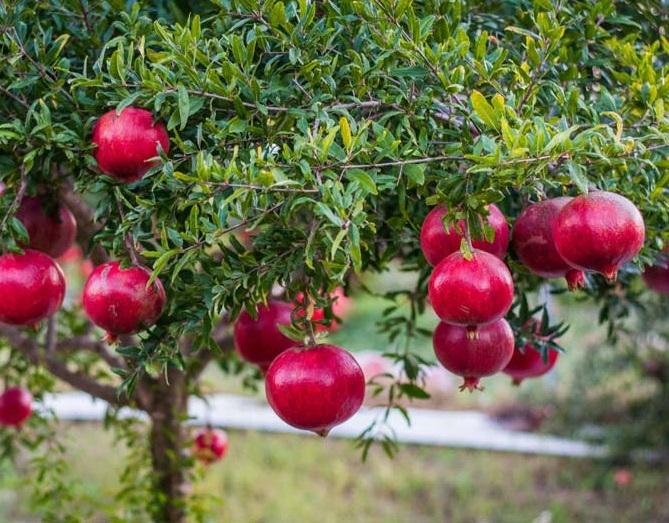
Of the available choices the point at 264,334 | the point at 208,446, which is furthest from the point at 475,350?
the point at 208,446

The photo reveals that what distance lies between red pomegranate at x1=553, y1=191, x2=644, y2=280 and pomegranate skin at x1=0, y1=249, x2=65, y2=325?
2.47ft

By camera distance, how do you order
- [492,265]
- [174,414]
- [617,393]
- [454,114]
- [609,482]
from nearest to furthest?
[492,265]
[454,114]
[174,414]
[609,482]
[617,393]

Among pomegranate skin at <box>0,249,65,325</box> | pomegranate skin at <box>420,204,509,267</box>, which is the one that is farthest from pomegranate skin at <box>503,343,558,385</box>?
pomegranate skin at <box>0,249,65,325</box>

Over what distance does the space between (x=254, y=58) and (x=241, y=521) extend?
3.25 m

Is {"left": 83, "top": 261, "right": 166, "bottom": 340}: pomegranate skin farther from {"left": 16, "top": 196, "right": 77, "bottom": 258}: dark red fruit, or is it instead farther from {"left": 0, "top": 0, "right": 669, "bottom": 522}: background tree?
{"left": 16, "top": 196, "right": 77, "bottom": 258}: dark red fruit

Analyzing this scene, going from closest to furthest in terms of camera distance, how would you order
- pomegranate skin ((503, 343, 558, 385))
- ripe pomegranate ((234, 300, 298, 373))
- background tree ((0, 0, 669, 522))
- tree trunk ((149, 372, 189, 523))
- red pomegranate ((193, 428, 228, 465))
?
background tree ((0, 0, 669, 522))
ripe pomegranate ((234, 300, 298, 373))
pomegranate skin ((503, 343, 558, 385))
tree trunk ((149, 372, 189, 523))
red pomegranate ((193, 428, 228, 465))

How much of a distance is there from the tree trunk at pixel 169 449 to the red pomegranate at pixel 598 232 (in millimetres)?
1311

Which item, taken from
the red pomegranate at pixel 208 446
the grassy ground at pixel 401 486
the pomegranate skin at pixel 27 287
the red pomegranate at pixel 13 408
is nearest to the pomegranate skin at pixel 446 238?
the pomegranate skin at pixel 27 287

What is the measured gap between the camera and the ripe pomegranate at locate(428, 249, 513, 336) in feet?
3.54

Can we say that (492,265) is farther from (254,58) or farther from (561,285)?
(561,285)

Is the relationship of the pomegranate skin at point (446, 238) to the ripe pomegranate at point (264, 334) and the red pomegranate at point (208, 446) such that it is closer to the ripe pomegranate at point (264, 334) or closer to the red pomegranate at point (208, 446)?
the ripe pomegranate at point (264, 334)

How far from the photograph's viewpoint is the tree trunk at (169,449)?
2225 mm

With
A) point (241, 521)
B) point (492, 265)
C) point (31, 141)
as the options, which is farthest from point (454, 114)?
point (241, 521)

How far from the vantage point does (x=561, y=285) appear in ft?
6.29
